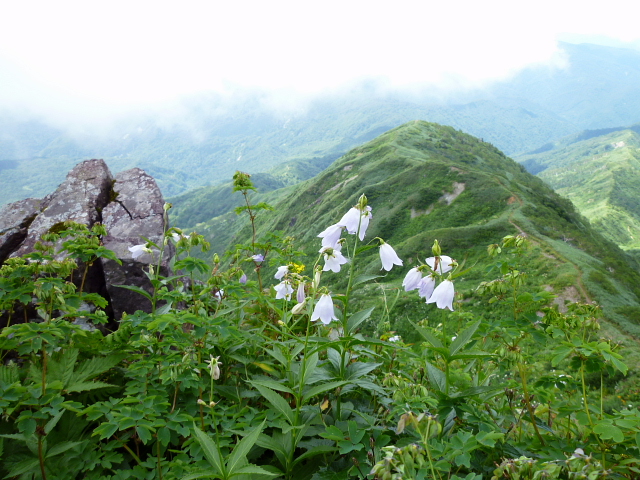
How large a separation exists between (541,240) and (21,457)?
47.7 meters

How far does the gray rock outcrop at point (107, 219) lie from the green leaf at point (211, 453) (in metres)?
7.03

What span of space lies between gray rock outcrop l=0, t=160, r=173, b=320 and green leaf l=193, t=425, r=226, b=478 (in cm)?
703

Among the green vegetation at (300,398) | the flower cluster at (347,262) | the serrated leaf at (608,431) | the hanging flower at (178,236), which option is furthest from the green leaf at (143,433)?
the serrated leaf at (608,431)

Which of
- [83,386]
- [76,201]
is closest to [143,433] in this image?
[83,386]

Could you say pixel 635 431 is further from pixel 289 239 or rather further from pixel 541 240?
pixel 541 240

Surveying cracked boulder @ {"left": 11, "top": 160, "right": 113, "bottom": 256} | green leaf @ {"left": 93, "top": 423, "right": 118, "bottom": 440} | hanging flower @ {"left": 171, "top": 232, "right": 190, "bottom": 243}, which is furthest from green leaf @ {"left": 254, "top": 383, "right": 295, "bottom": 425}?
cracked boulder @ {"left": 11, "top": 160, "right": 113, "bottom": 256}

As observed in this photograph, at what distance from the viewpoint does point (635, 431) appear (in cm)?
230

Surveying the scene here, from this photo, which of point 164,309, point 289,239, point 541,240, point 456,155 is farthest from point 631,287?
point 456,155

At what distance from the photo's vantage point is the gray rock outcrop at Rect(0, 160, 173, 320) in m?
9.29

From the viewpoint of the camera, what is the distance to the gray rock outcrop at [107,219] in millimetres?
9289

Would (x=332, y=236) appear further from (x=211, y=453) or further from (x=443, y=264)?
(x=211, y=453)

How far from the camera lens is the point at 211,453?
2.15 m

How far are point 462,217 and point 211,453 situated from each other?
214 feet

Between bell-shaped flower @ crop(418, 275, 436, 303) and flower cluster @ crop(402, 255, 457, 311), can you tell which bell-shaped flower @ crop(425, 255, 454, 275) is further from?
bell-shaped flower @ crop(418, 275, 436, 303)
